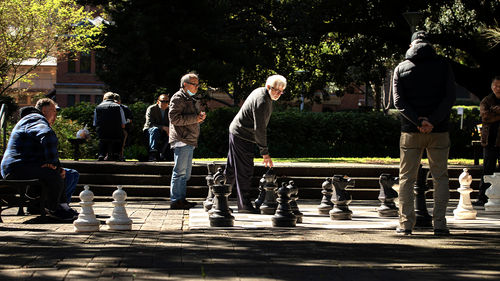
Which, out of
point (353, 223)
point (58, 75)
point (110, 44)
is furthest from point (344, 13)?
point (58, 75)

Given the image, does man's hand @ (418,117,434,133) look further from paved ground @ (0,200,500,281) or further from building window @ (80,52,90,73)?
building window @ (80,52,90,73)

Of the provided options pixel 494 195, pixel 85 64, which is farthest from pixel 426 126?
pixel 85 64

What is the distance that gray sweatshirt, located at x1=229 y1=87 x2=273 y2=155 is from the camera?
7291 millimetres

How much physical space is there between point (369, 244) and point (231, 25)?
16.8 m

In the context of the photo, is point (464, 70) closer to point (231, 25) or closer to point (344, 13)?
point (344, 13)

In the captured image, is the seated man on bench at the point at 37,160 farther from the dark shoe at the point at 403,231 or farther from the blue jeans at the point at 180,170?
the dark shoe at the point at 403,231

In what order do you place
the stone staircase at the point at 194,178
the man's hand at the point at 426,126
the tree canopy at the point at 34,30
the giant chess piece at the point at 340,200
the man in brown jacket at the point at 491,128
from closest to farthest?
the man's hand at the point at 426,126 → the giant chess piece at the point at 340,200 → the man in brown jacket at the point at 491,128 → the stone staircase at the point at 194,178 → the tree canopy at the point at 34,30

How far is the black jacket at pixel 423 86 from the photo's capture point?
19.3 ft

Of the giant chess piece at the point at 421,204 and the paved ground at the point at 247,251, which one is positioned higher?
the giant chess piece at the point at 421,204

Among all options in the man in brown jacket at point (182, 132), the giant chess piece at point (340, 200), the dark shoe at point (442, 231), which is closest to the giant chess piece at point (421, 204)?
the dark shoe at point (442, 231)

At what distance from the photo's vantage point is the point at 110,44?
19.1 metres

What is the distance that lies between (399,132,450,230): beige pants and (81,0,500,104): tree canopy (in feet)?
39.3

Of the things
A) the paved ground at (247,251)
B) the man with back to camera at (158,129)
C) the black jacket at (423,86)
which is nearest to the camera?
the paved ground at (247,251)

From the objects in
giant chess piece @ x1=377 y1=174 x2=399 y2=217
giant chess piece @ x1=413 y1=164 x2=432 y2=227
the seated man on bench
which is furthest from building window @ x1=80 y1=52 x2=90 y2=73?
giant chess piece @ x1=413 y1=164 x2=432 y2=227
